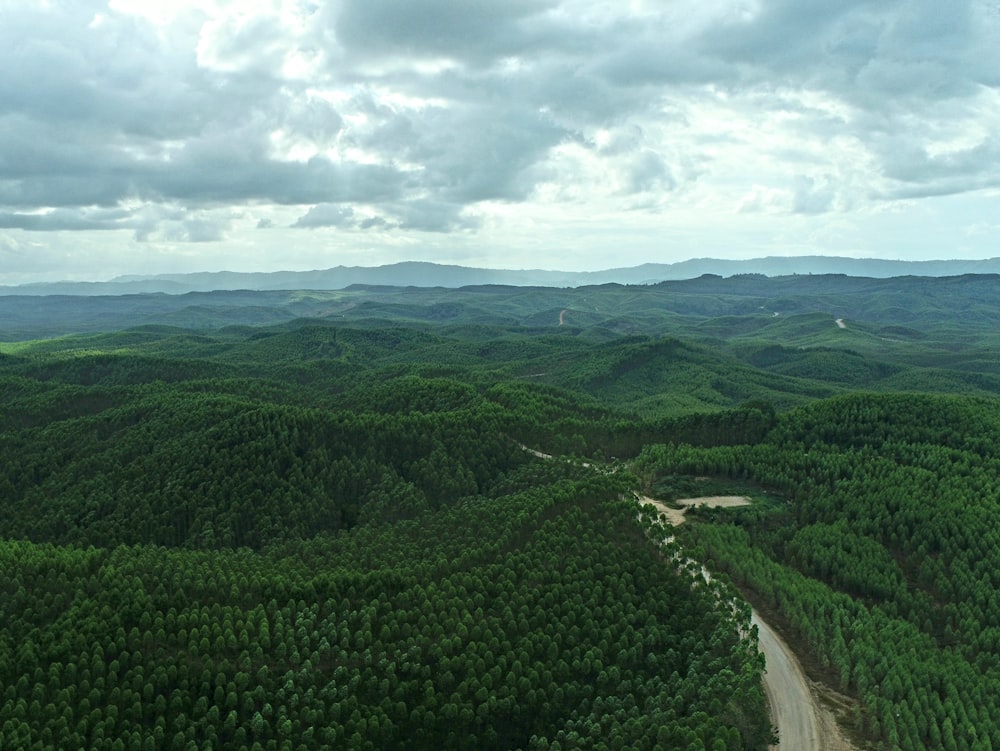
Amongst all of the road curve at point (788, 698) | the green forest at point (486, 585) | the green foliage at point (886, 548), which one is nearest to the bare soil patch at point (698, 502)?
the green forest at point (486, 585)

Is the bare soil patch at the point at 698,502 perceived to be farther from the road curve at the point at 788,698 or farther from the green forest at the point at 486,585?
the road curve at the point at 788,698

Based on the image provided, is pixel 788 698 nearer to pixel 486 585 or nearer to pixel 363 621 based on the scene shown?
pixel 486 585

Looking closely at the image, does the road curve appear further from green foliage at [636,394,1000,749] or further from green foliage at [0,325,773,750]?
green foliage at [636,394,1000,749]

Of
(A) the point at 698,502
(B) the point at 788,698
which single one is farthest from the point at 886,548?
(B) the point at 788,698

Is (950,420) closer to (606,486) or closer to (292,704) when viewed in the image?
(606,486)

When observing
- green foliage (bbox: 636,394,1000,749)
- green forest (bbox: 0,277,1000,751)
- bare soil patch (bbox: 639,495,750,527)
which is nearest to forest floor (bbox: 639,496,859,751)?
green forest (bbox: 0,277,1000,751)

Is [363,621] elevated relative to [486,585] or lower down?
lower down

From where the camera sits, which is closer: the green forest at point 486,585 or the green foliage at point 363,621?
the green foliage at point 363,621

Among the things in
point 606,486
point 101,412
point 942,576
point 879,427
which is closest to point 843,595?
point 942,576

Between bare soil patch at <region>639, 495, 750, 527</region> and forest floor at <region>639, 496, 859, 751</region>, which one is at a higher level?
bare soil patch at <region>639, 495, 750, 527</region>
